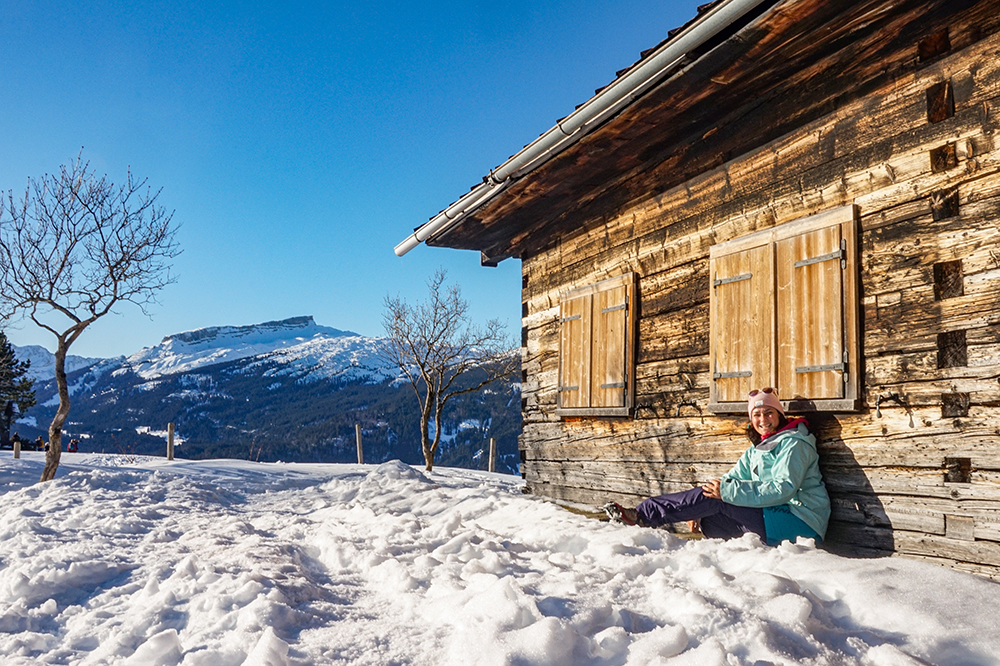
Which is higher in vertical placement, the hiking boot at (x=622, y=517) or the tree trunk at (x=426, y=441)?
the hiking boot at (x=622, y=517)

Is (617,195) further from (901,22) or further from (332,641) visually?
(332,641)

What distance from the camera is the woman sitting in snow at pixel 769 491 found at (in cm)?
391

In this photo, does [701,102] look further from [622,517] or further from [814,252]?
[622,517]

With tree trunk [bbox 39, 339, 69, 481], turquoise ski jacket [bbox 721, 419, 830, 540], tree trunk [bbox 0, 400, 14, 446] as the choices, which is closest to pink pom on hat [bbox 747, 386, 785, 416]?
turquoise ski jacket [bbox 721, 419, 830, 540]

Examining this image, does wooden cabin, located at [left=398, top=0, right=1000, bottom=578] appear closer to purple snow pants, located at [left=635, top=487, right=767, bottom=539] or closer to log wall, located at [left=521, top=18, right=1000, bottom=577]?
log wall, located at [left=521, top=18, right=1000, bottom=577]

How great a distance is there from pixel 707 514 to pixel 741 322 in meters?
1.39

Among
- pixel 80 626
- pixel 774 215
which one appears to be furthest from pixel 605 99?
pixel 80 626

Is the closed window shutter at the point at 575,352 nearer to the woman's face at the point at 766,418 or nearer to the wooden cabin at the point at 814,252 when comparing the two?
the wooden cabin at the point at 814,252

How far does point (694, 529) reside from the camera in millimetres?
4703

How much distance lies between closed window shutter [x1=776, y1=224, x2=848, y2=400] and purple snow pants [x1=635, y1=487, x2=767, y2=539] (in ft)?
2.75

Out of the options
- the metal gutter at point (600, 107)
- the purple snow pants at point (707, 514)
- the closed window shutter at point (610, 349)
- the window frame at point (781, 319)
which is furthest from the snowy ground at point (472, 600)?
the metal gutter at point (600, 107)

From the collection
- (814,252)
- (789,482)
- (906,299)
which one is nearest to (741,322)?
(814,252)

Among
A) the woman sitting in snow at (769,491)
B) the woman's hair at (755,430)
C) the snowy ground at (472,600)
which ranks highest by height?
the woman's hair at (755,430)

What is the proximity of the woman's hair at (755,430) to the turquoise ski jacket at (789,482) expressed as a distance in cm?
10
